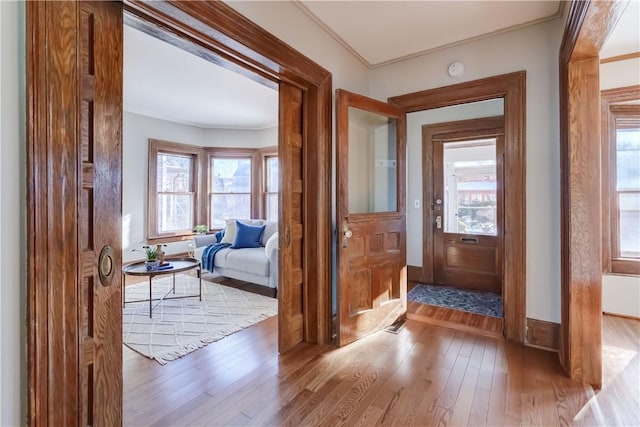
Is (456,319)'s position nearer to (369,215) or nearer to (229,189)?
(369,215)

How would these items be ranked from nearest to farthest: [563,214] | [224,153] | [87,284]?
[87,284]
[563,214]
[224,153]

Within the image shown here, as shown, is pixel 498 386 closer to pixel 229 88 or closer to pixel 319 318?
pixel 319 318

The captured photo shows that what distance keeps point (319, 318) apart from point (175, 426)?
48.1 inches

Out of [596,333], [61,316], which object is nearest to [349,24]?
[61,316]

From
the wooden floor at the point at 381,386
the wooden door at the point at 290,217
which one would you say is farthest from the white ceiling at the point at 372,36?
the wooden floor at the point at 381,386

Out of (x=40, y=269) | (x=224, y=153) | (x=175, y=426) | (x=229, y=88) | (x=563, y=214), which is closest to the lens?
(x=40, y=269)

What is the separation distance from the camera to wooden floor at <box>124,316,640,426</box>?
65.5 inches

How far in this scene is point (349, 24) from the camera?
7.96ft

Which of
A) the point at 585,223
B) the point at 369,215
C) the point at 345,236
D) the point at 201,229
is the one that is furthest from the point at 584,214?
the point at 201,229

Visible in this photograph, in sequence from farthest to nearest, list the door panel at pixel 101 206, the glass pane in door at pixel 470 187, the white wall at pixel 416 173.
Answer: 1. the white wall at pixel 416 173
2. the glass pane in door at pixel 470 187
3. the door panel at pixel 101 206

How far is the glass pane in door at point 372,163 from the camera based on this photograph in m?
2.72

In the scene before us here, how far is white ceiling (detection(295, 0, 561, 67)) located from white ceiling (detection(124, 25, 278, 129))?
152cm

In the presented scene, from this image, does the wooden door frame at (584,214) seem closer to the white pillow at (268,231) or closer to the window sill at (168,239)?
the white pillow at (268,231)

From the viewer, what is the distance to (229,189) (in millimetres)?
6250
